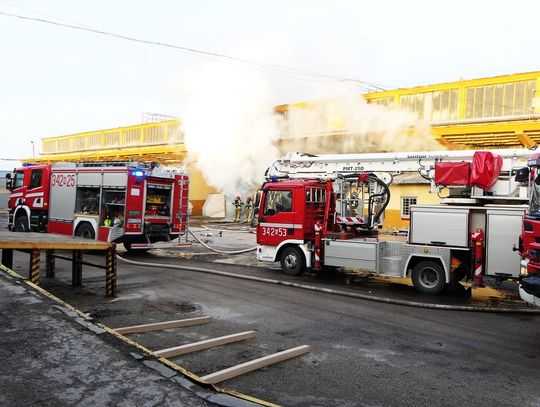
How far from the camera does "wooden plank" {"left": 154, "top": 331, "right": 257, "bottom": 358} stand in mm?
5090

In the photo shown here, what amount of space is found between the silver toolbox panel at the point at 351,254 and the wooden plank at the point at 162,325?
4343 millimetres

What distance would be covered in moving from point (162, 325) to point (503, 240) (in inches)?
246

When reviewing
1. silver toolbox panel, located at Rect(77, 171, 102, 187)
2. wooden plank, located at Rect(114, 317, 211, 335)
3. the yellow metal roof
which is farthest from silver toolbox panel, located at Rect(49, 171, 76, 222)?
the yellow metal roof

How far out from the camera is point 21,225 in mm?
16125

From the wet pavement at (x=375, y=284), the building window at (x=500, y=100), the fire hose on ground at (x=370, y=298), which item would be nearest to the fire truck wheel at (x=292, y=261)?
the wet pavement at (x=375, y=284)

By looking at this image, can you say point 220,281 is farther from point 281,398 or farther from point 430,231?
point 281,398

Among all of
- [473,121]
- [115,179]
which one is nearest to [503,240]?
[115,179]

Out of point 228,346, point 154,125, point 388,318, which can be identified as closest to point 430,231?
A: point 388,318

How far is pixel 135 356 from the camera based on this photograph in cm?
391

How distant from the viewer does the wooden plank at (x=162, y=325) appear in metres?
5.89

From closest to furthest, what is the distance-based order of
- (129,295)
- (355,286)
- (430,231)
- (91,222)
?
(129,295) < (430,231) < (355,286) < (91,222)

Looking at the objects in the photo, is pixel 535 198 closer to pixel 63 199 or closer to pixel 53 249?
pixel 53 249

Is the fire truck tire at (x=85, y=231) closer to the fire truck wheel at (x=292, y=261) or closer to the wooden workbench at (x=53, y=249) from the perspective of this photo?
the wooden workbench at (x=53, y=249)

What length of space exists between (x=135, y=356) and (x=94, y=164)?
1165 cm
